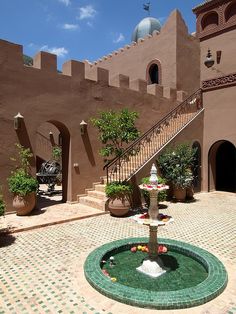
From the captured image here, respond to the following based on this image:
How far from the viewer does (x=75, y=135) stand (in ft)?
38.9

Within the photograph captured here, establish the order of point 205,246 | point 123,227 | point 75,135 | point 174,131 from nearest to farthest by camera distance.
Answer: point 205,246, point 123,227, point 75,135, point 174,131

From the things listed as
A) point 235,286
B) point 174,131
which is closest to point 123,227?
point 235,286

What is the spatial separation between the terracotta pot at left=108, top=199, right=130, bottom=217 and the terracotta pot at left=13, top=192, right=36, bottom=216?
9.15 feet

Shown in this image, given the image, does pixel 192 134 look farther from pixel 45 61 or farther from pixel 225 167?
pixel 45 61

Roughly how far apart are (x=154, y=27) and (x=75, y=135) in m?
18.5

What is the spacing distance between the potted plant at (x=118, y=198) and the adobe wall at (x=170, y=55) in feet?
31.9

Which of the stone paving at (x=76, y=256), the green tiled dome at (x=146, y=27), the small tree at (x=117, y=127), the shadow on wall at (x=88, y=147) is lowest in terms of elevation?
the stone paving at (x=76, y=256)

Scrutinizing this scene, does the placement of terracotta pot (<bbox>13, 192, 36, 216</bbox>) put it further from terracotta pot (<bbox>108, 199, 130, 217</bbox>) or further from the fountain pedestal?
the fountain pedestal

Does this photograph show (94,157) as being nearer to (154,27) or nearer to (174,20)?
(174,20)

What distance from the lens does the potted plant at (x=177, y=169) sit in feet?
39.5

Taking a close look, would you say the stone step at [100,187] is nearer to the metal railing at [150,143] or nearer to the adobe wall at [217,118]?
the metal railing at [150,143]

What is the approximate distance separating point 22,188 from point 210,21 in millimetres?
13563

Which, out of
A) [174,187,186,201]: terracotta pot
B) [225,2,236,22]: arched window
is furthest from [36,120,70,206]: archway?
[225,2,236,22]: arched window

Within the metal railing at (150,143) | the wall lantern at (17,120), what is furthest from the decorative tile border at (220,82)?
the wall lantern at (17,120)
